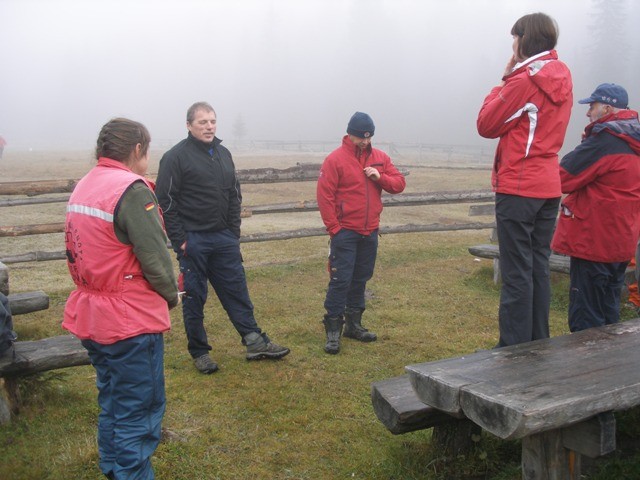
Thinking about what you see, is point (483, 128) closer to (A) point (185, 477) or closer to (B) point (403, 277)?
(A) point (185, 477)

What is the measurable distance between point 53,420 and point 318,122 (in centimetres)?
11524

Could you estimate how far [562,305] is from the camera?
23.0 feet

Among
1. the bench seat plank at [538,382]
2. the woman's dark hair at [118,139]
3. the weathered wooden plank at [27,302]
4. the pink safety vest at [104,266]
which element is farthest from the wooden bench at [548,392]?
the weathered wooden plank at [27,302]

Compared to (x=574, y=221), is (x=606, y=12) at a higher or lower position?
higher

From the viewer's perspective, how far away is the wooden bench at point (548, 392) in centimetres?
239

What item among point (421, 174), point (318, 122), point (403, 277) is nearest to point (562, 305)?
point (403, 277)

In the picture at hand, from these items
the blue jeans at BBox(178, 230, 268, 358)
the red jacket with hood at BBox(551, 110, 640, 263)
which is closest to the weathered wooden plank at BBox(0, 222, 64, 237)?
the blue jeans at BBox(178, 230, 268, 358)

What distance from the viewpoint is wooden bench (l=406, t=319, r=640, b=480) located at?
2.39 m

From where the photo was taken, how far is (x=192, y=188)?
15.7ft

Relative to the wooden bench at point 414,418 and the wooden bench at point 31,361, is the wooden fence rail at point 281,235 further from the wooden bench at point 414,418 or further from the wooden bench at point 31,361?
the wooden bench at point 414,418

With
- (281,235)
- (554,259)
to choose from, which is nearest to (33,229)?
(281,235)

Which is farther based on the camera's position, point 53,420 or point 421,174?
point 421,174

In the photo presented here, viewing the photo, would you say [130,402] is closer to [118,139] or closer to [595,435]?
[118,139]

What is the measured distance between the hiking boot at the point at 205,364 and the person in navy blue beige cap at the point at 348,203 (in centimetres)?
100
